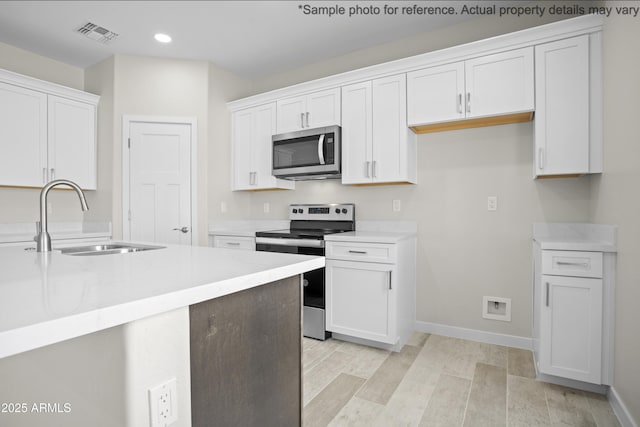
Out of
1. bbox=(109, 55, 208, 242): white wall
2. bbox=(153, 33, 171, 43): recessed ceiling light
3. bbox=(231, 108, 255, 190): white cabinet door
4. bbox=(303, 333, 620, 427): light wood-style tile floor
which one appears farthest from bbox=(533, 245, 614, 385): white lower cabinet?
bbox=(153, 33, 171, 43): recessed ceiling light

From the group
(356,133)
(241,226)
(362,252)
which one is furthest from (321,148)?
(241,226)

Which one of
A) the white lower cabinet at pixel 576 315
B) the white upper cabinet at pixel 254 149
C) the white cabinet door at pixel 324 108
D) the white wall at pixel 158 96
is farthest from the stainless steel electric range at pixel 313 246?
the white lower cabinet at pixel 576 315

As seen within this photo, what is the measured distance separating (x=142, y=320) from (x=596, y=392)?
252 cm

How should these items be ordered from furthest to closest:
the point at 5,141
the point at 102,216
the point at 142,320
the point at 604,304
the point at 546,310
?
the point at 102,216 → the point at 5,141 → the point at 546,310 → the point at 604,304 → the point at 142,320

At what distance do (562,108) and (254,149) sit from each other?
2761mm

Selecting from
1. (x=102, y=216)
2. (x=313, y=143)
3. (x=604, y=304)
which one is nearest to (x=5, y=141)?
(x=102, y=216)

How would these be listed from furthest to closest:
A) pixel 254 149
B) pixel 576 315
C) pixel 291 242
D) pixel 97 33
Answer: pixel 254 149 → pixel 97 33 → pixel 291 242 → pixel 576 315

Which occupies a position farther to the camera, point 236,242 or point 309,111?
point 236,242

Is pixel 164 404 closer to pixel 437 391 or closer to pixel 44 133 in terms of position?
pixel 437 391

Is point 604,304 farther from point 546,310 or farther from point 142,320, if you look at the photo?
point 142,320

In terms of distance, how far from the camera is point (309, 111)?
10.7ft


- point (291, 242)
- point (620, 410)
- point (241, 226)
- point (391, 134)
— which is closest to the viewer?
point (620, 410)

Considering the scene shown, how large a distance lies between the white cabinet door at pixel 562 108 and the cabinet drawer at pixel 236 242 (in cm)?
247

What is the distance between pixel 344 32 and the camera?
3.07 meters
